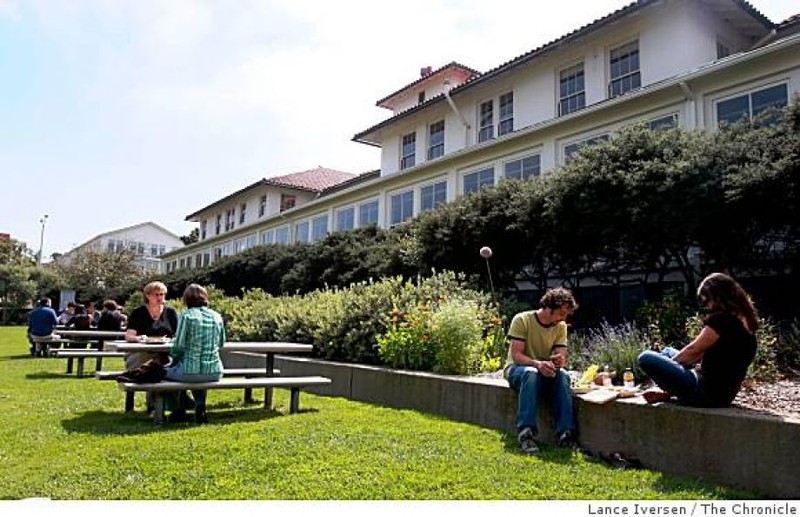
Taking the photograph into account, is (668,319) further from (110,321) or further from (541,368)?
(110,321)

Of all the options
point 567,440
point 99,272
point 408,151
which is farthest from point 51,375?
point 99,272

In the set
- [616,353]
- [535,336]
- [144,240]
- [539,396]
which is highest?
[144,240]

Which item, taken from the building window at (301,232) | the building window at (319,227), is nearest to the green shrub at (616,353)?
the building window at (319,227)

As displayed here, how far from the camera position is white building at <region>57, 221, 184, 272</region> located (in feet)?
241

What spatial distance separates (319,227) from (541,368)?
2379 cm

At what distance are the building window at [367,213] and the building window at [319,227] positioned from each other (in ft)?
10.7

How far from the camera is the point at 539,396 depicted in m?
5.56

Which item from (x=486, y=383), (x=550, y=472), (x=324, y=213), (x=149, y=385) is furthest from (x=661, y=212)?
(x=324, y=213)

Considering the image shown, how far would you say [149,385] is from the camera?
596cm

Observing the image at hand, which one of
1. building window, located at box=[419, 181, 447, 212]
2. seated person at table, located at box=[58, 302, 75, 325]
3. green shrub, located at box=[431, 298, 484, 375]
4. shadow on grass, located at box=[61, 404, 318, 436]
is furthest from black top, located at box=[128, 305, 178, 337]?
building window, located at box=[419, 181, 447, 212]
